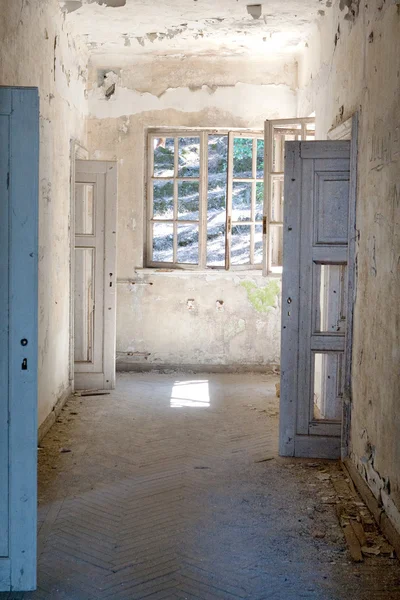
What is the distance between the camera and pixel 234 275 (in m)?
8.27

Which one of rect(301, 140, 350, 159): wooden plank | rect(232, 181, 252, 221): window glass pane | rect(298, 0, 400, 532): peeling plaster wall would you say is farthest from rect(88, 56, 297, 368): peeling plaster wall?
rect(301, 140, 350, 159): wooden plank

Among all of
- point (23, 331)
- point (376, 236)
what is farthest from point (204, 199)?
point (23, 331)

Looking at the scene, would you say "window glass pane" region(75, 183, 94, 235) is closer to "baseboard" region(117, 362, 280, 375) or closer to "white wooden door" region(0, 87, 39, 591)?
"baseboard" region(117, 362, 280, 375)

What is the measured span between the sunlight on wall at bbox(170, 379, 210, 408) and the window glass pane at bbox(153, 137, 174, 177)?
2.40 metres

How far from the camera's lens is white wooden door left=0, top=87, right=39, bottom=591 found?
3002mm

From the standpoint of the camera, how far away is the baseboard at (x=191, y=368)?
8.34 meters

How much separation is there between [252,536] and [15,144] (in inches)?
90.1

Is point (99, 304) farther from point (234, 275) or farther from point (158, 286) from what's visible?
point (234, 275)

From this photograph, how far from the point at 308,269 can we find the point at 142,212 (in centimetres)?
352

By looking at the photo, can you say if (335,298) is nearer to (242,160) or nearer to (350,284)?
(350,284)

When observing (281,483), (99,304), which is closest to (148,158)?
(99,304)

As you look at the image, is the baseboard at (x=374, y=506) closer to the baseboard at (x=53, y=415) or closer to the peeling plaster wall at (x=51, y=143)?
the baseboard at (x=53, y=415)

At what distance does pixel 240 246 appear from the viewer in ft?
27.5

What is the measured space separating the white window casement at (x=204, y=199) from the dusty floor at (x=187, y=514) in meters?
2.36
